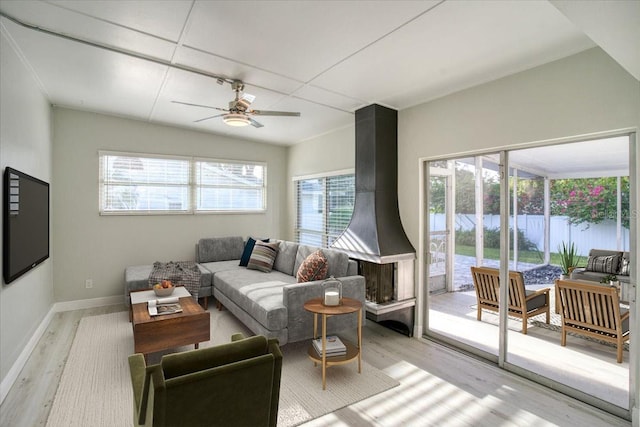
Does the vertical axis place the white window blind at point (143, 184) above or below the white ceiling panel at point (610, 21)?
below

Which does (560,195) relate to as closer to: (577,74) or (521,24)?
(577,74)

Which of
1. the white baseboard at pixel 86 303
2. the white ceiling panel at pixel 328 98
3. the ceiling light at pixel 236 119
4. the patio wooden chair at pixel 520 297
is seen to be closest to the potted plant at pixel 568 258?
the patio wooden chair at pixel 520 297

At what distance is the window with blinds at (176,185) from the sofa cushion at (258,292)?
157 centimetres

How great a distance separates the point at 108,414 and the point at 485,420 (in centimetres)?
265

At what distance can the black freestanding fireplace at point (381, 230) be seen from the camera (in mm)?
3668

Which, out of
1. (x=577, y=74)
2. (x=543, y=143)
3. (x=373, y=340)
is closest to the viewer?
(x=577, y=74)

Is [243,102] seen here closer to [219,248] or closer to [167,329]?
[167,329]

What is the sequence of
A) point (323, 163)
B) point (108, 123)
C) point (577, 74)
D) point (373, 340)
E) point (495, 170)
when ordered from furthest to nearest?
point (323, 163), point (108, 123), point (373, 340), point (495, 170), point (577, 74)

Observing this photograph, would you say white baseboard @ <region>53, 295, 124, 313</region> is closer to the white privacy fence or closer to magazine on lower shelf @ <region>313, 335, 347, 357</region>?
magazine on lower shelf @ <region>313, 335, 347, 357</region>

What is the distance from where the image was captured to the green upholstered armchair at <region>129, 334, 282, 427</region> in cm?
131

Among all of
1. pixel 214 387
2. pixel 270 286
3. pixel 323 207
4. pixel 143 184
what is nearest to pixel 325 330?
pixel 270 286

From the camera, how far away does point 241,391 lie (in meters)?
1.49

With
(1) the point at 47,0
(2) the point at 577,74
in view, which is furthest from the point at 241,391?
(2) the point at 577,74

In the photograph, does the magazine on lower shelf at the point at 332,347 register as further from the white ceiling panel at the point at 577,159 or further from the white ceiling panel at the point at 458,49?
the white ceiling panel at the point at 458,49
